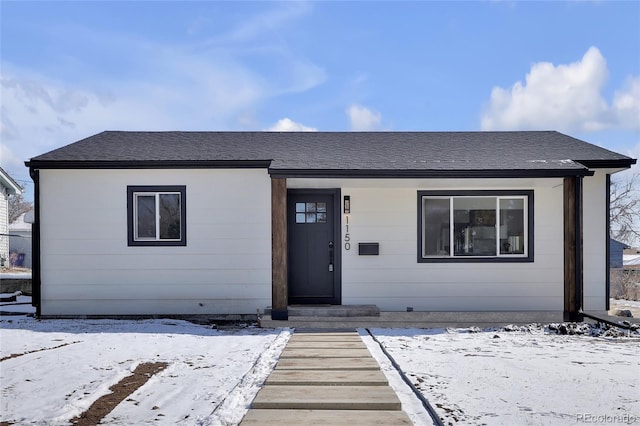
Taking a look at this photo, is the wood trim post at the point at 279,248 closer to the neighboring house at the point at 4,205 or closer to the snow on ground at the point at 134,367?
the snow on ground at the point at 134,367

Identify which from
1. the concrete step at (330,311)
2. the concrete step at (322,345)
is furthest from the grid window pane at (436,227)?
the concrete step at (322,345)

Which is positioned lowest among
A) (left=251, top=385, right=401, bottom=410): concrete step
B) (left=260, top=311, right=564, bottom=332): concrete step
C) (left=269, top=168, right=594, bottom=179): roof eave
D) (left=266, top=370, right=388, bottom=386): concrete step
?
(left=260, top=311, right=564, bottom=332): concrete step

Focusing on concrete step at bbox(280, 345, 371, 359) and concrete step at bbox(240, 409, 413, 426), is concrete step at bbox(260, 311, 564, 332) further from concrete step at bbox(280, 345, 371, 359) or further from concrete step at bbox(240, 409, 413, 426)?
concrete step at bbox(240, 409, 413, 426)

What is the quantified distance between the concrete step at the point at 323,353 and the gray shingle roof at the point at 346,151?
2.95 metres

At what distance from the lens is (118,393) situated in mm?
4277

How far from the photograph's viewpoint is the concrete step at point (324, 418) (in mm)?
3546

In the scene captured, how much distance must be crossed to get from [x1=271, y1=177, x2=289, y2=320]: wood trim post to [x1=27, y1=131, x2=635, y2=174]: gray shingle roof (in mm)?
382

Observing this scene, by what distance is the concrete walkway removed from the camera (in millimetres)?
3654

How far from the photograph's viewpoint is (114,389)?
440cm

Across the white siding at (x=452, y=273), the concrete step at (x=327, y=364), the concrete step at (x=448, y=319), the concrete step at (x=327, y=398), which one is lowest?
the concrete step at (x=448, y=319)

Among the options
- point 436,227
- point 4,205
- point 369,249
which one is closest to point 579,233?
point 436,227

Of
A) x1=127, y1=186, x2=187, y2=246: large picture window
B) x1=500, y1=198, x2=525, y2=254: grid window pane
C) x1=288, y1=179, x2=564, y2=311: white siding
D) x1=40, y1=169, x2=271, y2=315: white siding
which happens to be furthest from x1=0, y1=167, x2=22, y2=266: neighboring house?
x1=500, y1=198, x2=525, y2=254: grid window pane

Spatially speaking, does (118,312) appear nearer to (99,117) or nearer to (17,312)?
(17,312)

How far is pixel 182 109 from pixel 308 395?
11.7 m
